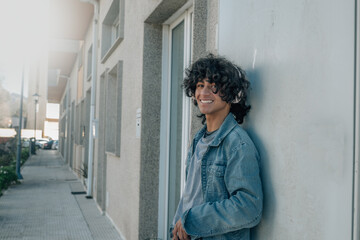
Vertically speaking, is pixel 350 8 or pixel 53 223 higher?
pixel 350 8

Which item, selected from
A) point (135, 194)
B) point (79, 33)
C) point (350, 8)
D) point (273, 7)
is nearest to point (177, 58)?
point (135, 194)

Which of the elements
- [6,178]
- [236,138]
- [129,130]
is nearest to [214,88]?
[236,138]

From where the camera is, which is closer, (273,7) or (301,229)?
(301,229)

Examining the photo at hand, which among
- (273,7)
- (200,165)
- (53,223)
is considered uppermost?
(273,7)

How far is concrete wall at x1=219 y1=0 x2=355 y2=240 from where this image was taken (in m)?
1.31

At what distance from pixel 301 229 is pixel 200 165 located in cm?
56

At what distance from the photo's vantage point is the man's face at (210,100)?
193 centimetres

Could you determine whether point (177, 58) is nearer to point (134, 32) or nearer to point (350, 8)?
point (134, 32)

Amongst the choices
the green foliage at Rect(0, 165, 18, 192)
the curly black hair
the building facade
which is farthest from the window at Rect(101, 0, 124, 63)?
the curly black hair

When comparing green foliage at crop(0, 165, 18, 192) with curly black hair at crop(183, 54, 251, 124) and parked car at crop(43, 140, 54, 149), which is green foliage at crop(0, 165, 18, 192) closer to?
curly black hair at crop(183, 54, 251, 124)

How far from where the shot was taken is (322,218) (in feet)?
4.62

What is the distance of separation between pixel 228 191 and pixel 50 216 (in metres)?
6.07

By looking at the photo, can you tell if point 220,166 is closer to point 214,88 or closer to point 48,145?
point 214,88

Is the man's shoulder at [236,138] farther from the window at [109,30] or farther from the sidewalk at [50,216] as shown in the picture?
the window at [109,30]
